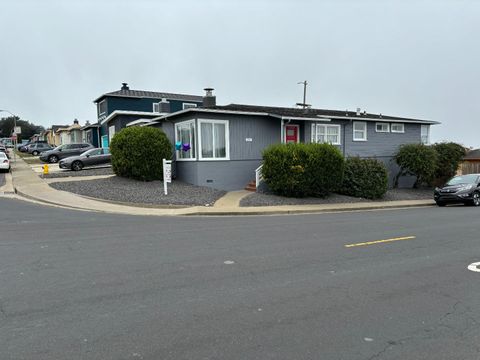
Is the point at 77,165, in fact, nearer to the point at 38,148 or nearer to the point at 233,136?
the point at 233,136

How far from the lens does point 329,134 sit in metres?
24.8

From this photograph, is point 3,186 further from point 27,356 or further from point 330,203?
point 27,356

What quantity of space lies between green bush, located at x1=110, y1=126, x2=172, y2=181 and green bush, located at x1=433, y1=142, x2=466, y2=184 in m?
17.9

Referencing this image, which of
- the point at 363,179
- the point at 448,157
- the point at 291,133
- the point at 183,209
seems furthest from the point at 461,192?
the point at 183,209

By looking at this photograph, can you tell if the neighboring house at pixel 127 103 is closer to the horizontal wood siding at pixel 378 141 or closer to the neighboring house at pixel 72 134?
the neighboring house at pixel 72 134

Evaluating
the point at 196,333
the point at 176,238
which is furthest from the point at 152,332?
the point at 176,238

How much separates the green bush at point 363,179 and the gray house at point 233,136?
234 cm

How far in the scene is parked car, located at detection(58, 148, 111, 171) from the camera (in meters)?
26.5

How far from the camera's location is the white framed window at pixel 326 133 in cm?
2397

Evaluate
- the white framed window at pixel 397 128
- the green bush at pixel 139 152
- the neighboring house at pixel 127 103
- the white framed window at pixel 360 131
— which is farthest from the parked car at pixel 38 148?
the white framed window at pixel 397 128

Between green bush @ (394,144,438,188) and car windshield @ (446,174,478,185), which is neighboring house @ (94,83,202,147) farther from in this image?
car windshield @ (446,174,478,185)

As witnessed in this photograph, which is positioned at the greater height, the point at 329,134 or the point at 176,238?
the point at 329,134

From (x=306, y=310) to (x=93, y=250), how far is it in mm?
4734

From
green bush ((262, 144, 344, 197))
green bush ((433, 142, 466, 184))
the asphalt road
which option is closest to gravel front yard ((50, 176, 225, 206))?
green bush ((262, 144, 344, 197))
